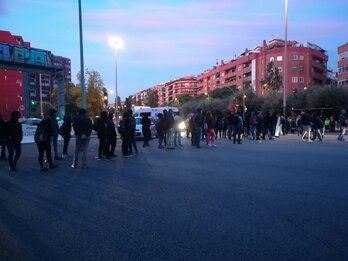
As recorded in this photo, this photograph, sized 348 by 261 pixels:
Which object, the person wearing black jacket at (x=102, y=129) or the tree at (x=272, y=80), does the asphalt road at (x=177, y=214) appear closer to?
the person wearing black jacket at (x=102, y=129)

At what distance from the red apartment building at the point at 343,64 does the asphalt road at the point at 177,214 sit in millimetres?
63432

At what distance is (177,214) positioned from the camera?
210 inches

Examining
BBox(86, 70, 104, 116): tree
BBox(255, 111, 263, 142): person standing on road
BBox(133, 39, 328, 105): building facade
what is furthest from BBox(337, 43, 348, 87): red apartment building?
BBox(255, 111, 263, 142): person standing on road

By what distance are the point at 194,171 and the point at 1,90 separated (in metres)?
78.7

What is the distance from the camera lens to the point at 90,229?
4719 mm

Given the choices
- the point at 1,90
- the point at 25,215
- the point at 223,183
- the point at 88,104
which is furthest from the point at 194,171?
the point at 1,90

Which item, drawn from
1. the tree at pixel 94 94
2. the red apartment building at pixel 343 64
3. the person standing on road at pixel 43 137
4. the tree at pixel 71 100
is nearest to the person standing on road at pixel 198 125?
the person standing on road at pixel 43 137

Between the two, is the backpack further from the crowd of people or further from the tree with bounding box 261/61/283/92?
the tree with bounding box 261/61/283/92

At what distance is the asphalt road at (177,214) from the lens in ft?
12.9

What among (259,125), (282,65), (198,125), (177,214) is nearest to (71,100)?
(282,65)

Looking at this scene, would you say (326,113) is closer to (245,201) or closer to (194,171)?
(194,171)

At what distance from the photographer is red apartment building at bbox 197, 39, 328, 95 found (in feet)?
268

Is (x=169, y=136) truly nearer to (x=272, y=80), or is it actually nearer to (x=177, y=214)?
(x=177, y=214)

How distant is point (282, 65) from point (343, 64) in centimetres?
1733
